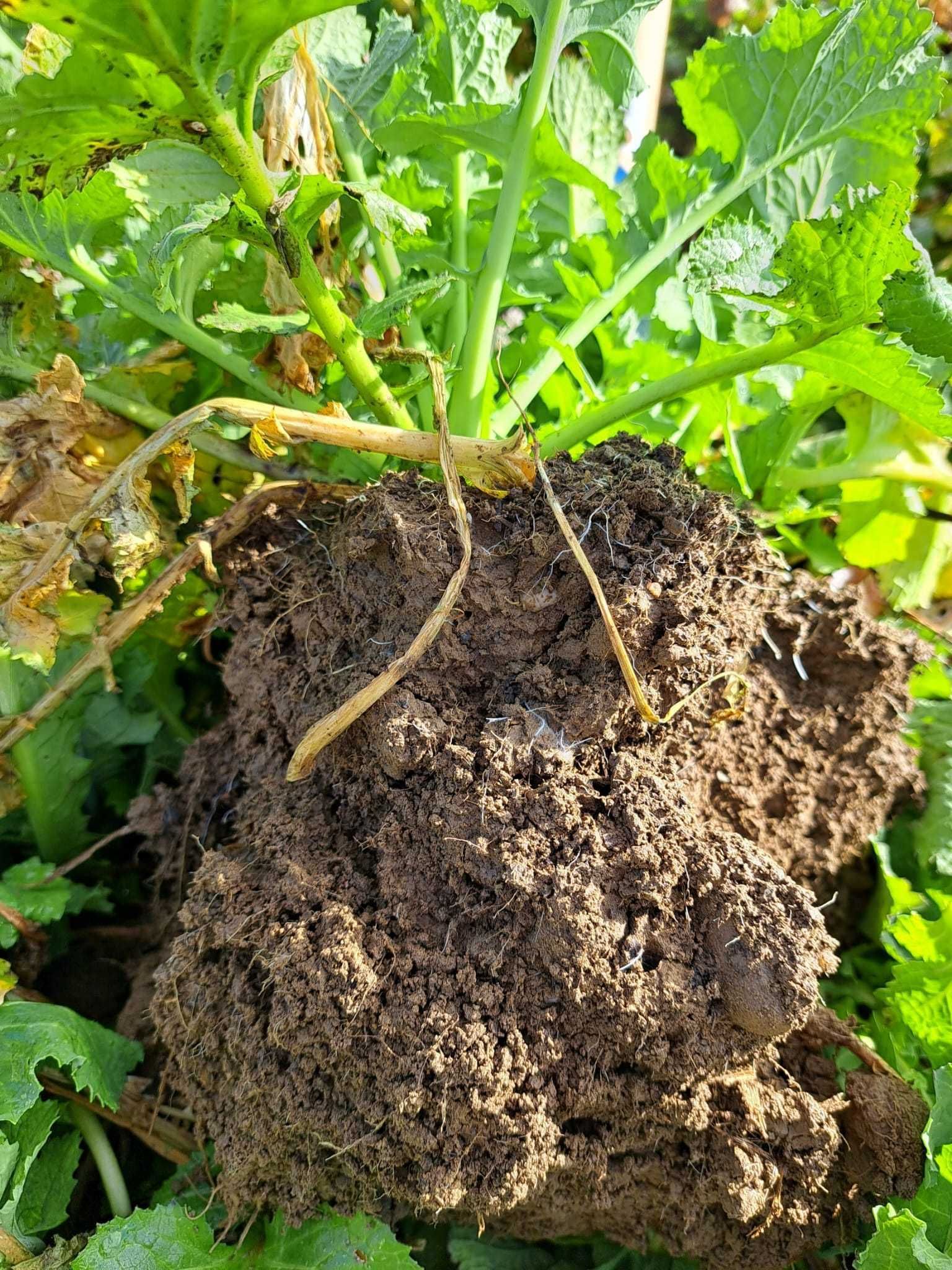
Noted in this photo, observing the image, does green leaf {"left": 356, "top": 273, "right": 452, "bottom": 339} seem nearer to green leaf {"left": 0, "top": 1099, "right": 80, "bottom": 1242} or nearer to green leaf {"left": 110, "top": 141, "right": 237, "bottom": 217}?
green leaf {"left": 110, "top": 141, "right": 237, "bottom": 217}

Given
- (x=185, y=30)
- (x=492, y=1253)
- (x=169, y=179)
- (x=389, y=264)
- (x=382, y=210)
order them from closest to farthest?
(x=185, y=30), (x=382, y=210), (x=492, y=1253), (x=169, y=179), (x=389, y=264)

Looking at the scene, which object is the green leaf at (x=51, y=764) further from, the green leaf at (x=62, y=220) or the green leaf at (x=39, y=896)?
the green leaf at (x=62, y=220)

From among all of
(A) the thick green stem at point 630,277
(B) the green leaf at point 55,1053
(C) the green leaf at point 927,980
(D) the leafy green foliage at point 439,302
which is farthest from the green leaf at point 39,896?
(C) the green leaf at point 927,980

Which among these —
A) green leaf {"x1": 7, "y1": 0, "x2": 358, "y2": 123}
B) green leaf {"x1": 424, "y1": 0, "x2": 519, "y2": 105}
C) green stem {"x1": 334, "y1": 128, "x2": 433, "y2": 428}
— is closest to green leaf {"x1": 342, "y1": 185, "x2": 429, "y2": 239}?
green leaf {"x1": 7, "y1": 0, "x2": 358, "y2": 123}

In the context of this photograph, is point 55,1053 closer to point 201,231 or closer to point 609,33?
point 201,231

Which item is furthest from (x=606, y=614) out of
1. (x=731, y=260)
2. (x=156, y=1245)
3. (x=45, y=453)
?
(x=156, y=1245)
